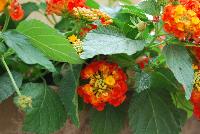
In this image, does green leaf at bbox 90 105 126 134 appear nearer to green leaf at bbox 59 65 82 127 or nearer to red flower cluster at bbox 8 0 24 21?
green leaf at bbox 59 65 82 127

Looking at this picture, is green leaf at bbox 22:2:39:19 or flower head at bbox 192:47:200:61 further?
green leaf at bbox 22:2:39:19

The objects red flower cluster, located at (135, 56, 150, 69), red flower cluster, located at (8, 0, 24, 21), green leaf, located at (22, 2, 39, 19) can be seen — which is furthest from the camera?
green leaf, located at (22, 2, 39, 19)

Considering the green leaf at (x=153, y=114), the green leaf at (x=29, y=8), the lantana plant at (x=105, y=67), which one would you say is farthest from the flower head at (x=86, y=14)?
the green leaf at (x=29, y=8)

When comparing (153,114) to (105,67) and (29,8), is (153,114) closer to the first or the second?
(105,67)

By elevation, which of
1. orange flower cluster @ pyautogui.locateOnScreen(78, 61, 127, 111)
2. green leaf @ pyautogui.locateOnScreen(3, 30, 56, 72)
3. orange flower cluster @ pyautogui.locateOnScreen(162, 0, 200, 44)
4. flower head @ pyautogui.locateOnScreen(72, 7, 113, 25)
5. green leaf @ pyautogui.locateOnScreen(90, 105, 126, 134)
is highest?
orange flower cluster @ pyautogui.locateOnScreen(162, 0, 200, 44)

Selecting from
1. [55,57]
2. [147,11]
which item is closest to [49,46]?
[55,57]

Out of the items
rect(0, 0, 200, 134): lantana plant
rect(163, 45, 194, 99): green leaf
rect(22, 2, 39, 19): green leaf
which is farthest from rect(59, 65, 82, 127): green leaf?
rect(22, 2, 39, 19): green leaf

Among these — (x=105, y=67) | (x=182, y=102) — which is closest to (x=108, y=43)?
(x=105, y=67)

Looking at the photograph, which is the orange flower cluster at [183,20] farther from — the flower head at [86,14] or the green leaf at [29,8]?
the green leaf at [29,8]

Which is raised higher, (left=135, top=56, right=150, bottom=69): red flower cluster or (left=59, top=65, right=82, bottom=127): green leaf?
(left=135, top=56, right=150, bottom=69): red flower cluster
